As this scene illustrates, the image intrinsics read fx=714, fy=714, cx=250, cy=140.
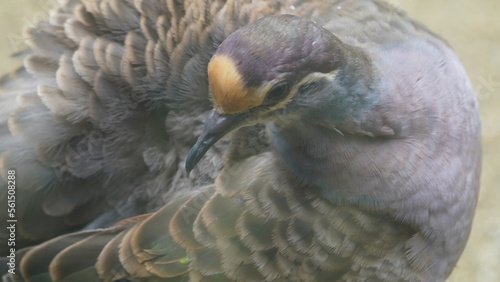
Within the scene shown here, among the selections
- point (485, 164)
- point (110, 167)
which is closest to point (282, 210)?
point (110, 167)

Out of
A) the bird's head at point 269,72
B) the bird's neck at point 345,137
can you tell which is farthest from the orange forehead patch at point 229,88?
the bird's neck at point 345,137

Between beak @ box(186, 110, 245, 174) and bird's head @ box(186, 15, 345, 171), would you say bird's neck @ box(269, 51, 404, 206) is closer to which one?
bird's head @ box(186, 15, 345, 171)

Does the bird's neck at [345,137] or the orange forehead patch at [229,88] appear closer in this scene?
the orange forehead patch at [229,88]

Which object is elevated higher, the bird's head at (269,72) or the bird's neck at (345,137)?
the bird's head at (269,72)

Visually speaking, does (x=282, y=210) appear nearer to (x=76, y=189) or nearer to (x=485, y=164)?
(x=76, y=189)

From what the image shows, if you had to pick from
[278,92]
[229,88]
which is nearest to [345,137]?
[278,92]

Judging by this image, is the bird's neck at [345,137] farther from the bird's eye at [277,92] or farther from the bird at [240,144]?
the bird's eye at [277,92]

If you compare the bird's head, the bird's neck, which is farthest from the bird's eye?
the bird's neck


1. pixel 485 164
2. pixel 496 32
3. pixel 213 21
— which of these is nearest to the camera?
pixel 213 21
